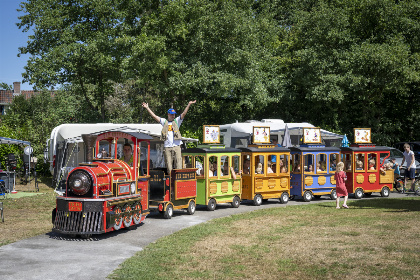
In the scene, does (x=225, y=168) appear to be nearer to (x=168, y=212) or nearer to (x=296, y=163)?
(x=168, y=212)

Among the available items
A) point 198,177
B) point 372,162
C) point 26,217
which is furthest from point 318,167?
point 26,217

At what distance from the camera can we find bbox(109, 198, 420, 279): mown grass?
7695 mm

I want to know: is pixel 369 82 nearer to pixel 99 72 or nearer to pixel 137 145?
pixel 99 72

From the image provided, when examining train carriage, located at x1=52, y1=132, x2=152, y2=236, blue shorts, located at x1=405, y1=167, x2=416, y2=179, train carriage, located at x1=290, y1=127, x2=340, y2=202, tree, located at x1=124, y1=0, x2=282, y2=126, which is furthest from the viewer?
tree, located at x1=124, y1=0, x2=282, y2=126

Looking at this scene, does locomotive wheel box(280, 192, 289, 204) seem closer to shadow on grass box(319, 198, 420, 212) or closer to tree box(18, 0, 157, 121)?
shadow on grass box(319, 198, 420, 212)

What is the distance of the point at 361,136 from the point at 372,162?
3.71 ft

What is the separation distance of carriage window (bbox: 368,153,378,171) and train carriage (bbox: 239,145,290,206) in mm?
3695

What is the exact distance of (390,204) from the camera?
643 inches

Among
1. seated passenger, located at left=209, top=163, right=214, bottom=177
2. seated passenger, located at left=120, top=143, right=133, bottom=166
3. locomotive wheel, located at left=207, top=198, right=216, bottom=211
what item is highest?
seated passenger, located at left=120, top=143, right=133, bottom=166

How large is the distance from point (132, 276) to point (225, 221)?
18.8 ft

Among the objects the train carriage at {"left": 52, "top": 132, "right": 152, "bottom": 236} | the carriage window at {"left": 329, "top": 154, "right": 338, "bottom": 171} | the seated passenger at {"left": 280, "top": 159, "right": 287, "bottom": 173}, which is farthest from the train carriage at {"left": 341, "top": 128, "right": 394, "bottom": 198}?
the train carriage at {"left": 52, "top": 132, "right": 152, "bottom": 236}

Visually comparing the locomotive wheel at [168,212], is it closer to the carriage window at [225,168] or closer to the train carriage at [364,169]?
the carriage window at [225,168]

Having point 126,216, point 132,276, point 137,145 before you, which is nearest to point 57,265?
point 132,276

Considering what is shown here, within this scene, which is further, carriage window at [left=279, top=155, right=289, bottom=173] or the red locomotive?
carriage window at [left=279, top=155, right=289, bottom=173]
